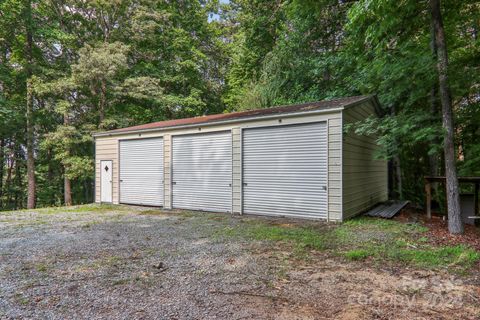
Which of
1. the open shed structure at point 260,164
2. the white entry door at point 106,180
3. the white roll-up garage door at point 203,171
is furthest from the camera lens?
the white entry door at point 106,180

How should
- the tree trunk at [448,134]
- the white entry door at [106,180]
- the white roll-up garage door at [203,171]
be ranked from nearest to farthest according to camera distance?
the tree trunk at [448,134]
the white roll-up garage door at [203,171]
the white entry door at [106,180]

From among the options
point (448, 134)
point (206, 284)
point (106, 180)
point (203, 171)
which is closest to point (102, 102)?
point (106, 180)

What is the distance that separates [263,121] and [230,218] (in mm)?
2605

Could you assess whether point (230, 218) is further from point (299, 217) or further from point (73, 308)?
point (73, 308)

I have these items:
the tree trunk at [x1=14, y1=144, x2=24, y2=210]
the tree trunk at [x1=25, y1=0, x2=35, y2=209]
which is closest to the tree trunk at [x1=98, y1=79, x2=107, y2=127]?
the tree trunk at [x1=25, y1=0, x2=35, y2=209]

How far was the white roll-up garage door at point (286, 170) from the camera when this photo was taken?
21.7 ft

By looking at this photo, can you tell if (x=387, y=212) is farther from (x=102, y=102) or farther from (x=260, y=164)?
(x=102, y=102)

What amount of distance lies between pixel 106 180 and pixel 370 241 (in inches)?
365

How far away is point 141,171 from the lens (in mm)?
9711

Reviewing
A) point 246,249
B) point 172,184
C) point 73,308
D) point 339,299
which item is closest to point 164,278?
point 73,308

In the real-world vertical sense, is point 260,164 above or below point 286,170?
above

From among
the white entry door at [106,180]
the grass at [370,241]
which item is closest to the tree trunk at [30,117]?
the white entry door at [106,180]

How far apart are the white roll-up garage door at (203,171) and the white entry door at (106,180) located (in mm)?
3014

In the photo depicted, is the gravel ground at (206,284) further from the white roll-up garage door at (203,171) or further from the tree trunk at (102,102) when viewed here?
the tree trunk at (102,102)
